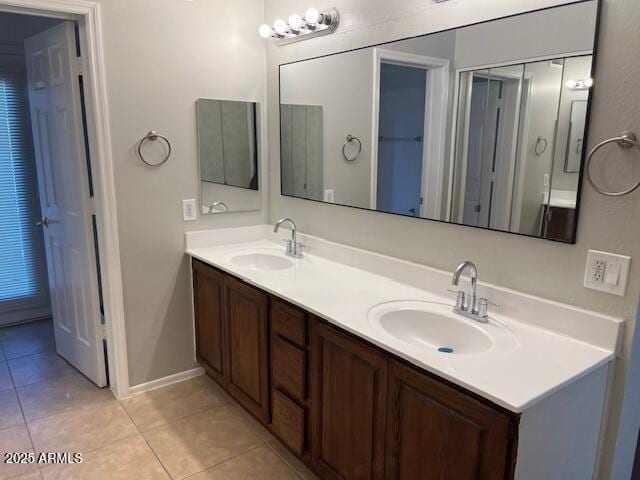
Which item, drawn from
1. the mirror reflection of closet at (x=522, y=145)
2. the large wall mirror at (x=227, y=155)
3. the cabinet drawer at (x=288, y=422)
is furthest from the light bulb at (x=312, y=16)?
the cabinet drawer at (x=288, y=422)

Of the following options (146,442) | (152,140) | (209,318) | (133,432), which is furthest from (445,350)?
(152,140)

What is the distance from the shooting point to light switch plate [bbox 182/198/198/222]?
2.81m

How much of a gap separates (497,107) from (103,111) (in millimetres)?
1932

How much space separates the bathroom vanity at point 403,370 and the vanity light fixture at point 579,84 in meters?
0.72

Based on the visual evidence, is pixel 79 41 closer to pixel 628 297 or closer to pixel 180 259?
pixel 180 259

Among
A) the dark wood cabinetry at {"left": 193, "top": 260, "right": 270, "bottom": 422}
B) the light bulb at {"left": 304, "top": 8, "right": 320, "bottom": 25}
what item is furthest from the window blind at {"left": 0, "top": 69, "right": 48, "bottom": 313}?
the light bulb at {"left": 304, "top": 8, "right": 320, "bottom": 25}

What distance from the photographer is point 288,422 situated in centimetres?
212

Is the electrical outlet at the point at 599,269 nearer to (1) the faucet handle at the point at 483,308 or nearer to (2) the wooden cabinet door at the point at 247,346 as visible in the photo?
(1) the faucet handle at the point at 483,308

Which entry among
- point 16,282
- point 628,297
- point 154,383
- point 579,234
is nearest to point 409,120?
point 579,234

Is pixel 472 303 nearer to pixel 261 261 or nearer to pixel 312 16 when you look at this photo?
pixel 261 261

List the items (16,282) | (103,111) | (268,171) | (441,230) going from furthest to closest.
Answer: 1. (16,282)
2. (268,171)
3. (103,111)
4. (441,230)

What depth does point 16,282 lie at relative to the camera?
3.79m

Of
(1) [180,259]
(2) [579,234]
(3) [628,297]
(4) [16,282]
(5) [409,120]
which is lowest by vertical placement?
(4) [16,282]

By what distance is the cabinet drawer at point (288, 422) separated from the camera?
204 cm
